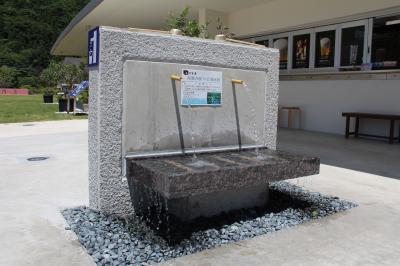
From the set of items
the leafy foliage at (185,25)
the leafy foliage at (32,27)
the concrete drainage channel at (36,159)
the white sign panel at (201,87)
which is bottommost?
the concrete drainage channel at (36,159)

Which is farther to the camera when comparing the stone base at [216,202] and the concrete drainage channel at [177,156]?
the stone base at [216,202]

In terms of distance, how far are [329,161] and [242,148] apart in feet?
10.6

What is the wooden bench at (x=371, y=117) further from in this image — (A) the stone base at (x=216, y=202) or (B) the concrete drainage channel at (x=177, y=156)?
(A) the stone base at (x=216, y=202)

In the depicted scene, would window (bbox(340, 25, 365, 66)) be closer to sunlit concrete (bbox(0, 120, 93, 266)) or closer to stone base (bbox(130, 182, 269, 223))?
sunlit concrete (bbox(0, 120, 93, 266))

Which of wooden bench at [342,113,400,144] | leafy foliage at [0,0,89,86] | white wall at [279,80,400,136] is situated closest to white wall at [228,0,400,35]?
white wall at [279,80,400,136]

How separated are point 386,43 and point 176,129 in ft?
27.1

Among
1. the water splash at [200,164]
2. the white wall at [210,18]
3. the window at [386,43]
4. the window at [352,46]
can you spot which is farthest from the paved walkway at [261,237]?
the white wall at [210,18]

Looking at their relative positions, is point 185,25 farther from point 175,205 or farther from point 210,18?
point 210,18

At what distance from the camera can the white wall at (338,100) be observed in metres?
9.91

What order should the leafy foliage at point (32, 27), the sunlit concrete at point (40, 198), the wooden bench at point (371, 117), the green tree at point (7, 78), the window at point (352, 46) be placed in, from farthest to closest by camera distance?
the leafy foliage at point (32, 27) < the green tree at point (7, 78) < the window at point (352, 46) < the wooden bench at point (371, 117) < the sunlit concrete at point (40, 198)

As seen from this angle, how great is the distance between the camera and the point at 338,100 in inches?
440

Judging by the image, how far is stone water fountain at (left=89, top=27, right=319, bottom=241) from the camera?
3.44 meters

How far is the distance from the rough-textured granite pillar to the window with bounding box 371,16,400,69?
7.59m

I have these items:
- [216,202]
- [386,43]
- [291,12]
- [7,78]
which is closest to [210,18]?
[291,12]
